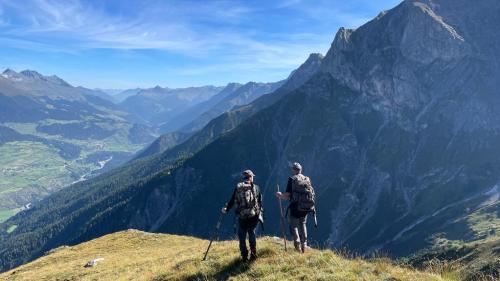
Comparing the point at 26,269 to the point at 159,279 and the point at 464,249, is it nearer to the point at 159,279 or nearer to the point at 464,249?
the point at 159,279

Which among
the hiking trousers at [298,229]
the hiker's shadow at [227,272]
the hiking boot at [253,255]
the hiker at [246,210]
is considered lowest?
the hiker's shadow at [227,272]

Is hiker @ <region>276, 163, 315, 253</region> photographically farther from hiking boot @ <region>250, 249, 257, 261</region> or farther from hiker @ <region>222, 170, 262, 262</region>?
hiking boot @ <region>250, 249, 257, 261</region>

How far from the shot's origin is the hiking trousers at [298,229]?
2570 cm

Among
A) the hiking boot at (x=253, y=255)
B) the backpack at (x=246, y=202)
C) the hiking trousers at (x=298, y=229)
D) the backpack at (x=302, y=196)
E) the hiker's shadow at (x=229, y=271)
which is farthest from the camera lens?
the hiking trousers at (x=298, y=229)

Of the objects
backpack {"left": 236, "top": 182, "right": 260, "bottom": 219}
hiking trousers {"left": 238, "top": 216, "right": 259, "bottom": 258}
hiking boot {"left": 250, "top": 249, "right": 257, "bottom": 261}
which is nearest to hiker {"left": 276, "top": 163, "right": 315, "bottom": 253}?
backpack {"left": 236, "top": 182, "right": 260, "bottom": 219}

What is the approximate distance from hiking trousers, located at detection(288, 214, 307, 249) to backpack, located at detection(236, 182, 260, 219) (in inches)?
112

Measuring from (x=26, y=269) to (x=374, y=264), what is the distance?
47892 mm

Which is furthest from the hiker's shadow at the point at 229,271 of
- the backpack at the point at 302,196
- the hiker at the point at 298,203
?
the backpack at the point at 302,196

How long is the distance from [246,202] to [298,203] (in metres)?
3.36

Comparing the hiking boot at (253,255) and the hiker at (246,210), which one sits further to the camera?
the hiking boot at (253,255)

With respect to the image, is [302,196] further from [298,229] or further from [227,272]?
[227,272]

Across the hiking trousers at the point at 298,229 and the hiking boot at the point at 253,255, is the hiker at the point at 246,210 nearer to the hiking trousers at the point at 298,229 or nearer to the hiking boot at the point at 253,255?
the hiking boot at the point at 253,255

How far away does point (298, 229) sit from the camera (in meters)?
26.2

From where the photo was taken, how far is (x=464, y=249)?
440 ft
